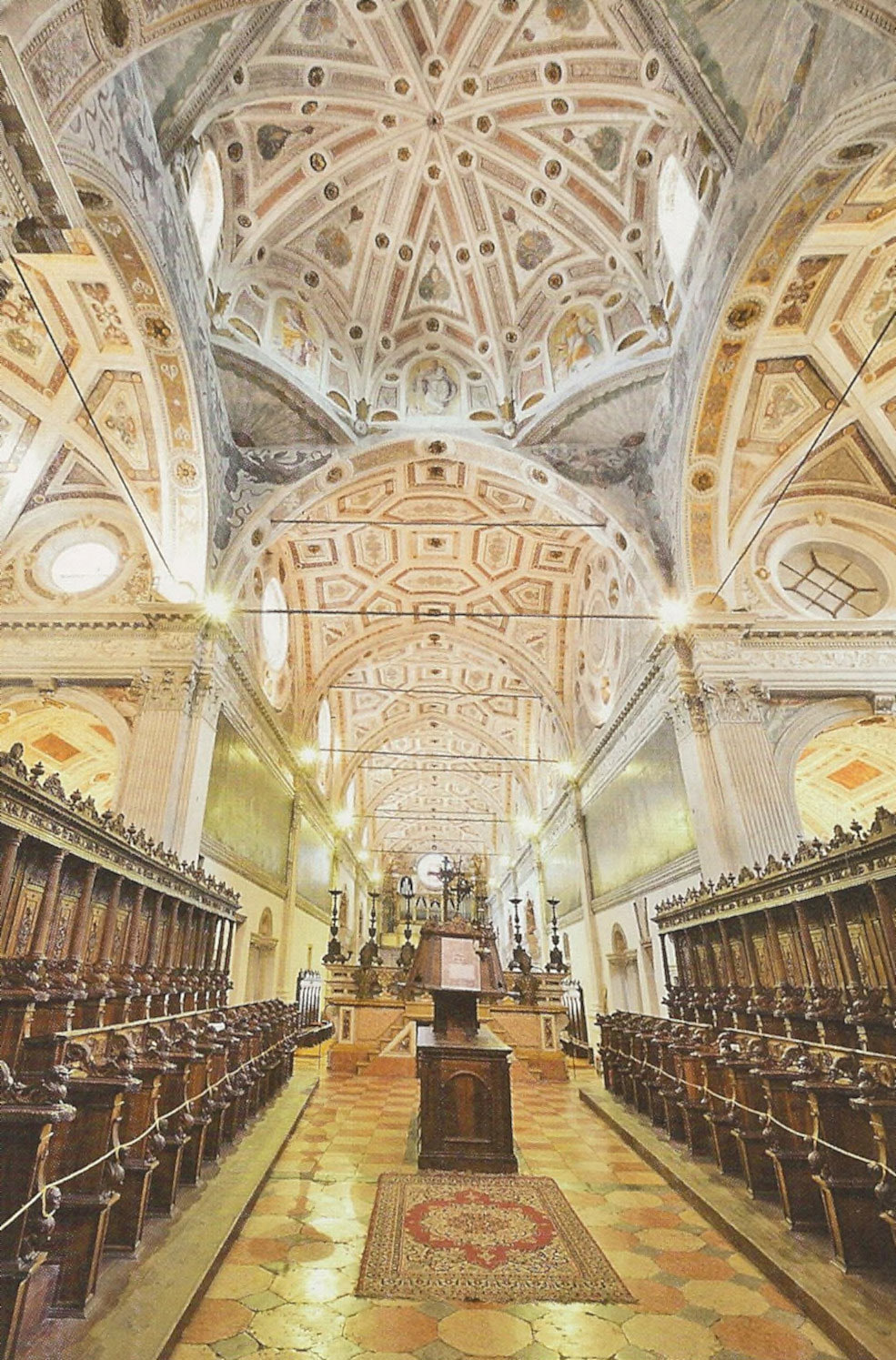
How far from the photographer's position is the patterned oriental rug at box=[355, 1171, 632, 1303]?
2.88 metres

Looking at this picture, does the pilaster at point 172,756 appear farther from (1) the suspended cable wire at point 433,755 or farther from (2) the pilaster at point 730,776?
(2) the pilaster at point 730,776

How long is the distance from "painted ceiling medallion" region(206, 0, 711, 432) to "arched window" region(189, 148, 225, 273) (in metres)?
0.21

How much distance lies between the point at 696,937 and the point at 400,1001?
481 centimetres

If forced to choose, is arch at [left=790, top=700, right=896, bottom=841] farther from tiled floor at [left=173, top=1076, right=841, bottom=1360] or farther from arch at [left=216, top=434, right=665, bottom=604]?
tiled floor at [left=173, top=1076, right=841, bottom=1360]

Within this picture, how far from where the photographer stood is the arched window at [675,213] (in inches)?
416

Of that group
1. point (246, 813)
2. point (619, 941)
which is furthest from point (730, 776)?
point (246, 813)

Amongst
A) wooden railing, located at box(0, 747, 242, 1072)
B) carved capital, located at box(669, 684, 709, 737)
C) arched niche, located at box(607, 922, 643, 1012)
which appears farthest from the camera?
arched niche, located at box(607, 922, 643, 1012)

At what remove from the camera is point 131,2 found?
19.5ft

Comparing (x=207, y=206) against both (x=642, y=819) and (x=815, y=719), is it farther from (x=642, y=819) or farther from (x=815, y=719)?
(x=642, y=819)

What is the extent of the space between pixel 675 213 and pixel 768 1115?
41.0 feet

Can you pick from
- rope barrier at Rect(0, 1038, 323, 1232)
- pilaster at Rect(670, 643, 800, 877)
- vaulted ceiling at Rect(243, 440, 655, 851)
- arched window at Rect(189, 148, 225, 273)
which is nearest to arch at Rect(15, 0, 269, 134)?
arched window at Rect(189, 148, 225, 273)

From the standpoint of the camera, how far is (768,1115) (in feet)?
12.1

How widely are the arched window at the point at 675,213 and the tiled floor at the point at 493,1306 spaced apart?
12.0 metres

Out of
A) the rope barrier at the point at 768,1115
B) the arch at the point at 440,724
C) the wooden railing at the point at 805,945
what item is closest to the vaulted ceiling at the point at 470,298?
the wooden railing at the point at 805,945
